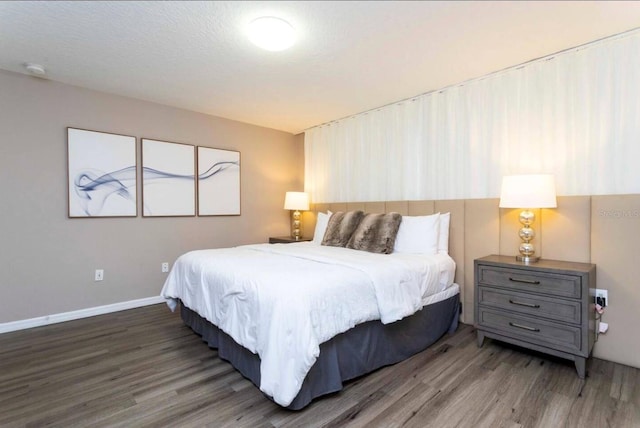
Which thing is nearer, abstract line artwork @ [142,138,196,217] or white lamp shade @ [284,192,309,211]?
abstract line artwork @ [142,138,196,217]

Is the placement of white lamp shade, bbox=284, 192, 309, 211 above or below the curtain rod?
below

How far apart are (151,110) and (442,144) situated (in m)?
3.22

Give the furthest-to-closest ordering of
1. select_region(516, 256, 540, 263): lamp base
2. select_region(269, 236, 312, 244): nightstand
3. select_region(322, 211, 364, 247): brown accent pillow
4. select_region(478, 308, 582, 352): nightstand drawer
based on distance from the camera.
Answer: select_region(269, 236, 312, 244): nightstand < select_region(322, 211, 364, 247): brown accent pillow < select_region(516, 256, 540, 263): lamp base < select_region(478, 308, 582, 352): nightstand drawer

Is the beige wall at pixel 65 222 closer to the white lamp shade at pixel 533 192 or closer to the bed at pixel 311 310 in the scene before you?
the bed at pixel 311 310

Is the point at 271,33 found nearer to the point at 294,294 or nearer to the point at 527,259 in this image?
the point at 294,294

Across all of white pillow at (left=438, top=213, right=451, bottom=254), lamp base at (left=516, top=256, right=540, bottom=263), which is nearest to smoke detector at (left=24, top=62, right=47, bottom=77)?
white pillow at (left=438, top=213, right=451, bottom=254)

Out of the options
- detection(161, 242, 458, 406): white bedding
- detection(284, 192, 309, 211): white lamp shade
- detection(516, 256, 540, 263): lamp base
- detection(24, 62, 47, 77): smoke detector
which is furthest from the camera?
detection(284, 192, 309, 211): white lamp shade

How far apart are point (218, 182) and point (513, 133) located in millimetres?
3319

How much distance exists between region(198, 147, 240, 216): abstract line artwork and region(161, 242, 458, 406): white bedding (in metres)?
1.43

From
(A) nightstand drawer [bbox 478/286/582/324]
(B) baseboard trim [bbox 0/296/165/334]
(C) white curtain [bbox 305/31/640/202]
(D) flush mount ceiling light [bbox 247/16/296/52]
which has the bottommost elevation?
(B) baseboard trim [bbox 0/296/165/334]

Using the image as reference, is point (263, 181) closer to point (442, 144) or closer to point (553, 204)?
point (442, 144)

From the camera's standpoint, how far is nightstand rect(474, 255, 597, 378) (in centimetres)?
204

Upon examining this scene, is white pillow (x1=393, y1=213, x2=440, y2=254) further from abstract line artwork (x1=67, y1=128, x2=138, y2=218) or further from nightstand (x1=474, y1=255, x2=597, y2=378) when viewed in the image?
abstract line artwork (x1=67, y1=128, x2=138, y2=218)

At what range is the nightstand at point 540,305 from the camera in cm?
204
